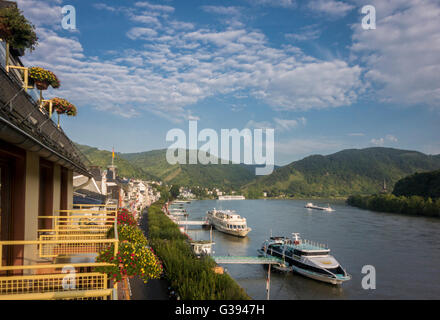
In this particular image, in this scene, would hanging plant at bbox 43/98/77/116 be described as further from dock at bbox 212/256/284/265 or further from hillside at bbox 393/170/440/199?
hillside at bbox 393/170/440/199

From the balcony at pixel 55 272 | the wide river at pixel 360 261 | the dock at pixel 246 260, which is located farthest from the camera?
the dock at pixel 246 260

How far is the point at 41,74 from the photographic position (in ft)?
34.2

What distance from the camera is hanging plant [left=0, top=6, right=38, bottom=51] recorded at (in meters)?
8.45

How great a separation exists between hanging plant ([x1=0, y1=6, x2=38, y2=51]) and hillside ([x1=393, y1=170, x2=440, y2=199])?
126m

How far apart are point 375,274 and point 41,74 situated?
3618 centimetres

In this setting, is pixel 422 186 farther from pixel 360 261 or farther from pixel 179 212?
pixel 360 261

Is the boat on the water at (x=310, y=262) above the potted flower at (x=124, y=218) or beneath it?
beneath

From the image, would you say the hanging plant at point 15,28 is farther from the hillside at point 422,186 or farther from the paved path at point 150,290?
the hillside at point 422,186

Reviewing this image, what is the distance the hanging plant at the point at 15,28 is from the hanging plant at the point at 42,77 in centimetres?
141

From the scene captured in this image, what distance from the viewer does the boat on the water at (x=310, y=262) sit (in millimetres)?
31156

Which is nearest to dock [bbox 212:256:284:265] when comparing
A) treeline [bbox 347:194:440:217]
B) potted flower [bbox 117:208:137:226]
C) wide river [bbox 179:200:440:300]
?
wide river [bbox 179:200:440:300]

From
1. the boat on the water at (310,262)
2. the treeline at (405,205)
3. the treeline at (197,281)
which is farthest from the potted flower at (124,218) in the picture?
the treeline at (405,205)
